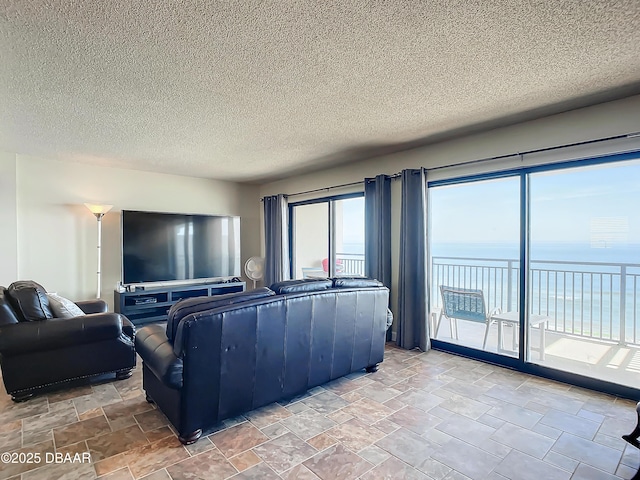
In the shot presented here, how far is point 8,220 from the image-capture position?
436 centimetres

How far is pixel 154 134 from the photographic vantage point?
361 cm

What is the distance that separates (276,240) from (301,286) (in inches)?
137

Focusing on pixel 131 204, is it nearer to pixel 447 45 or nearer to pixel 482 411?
pixel 447 45

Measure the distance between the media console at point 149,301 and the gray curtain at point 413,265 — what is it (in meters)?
2.73

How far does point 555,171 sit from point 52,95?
4423 millimetres

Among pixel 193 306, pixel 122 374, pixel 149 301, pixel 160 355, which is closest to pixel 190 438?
pixel 160 355

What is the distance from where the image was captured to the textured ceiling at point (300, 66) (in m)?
1.71

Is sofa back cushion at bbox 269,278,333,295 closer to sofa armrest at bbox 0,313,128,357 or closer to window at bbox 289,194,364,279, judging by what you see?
sofa armrest at bbox 0,313,128,357

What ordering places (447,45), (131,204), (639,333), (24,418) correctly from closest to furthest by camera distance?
(447,45), (24,418), (639,333), (131,204)

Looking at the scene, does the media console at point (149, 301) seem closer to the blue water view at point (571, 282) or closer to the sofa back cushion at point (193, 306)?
the sofa back cushion at point (193, 306)

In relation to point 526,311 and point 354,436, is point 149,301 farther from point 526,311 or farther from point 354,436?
point 526,311

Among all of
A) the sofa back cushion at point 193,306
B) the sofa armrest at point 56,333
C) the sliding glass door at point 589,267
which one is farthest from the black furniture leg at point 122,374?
the sliding glass door at point 589,267

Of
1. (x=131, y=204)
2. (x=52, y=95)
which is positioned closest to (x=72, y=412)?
(x=52, y=95)

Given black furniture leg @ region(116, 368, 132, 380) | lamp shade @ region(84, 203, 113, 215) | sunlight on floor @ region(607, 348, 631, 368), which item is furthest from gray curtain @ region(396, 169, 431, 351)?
lamp shade @ region(84, 203, 113, 215)
